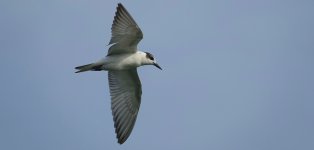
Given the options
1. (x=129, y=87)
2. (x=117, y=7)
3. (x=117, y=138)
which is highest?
(x=117, y=7)

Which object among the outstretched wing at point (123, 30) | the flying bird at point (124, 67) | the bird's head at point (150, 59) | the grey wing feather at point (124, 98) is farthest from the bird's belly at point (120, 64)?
the grey wing feather at point (124, 98)

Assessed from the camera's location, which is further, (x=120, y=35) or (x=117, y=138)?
(x=117, y=138)

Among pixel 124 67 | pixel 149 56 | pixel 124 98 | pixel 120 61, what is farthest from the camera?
pixel 124 98

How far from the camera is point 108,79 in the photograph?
910 inches

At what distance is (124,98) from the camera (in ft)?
76.3

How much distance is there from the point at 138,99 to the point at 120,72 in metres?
1.06

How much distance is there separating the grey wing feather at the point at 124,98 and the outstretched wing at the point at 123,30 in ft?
5.29

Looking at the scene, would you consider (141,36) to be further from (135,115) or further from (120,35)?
(135,115)

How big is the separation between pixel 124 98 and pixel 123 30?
2854 millimetres

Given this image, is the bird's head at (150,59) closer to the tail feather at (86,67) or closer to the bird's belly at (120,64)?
the bird's belly at (120,64)

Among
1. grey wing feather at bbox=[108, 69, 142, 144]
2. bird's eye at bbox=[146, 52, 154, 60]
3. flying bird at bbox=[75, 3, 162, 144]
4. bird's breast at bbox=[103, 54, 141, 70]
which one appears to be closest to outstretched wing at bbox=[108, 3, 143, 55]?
flying bird at bbox=[75, 3, 162, 144]

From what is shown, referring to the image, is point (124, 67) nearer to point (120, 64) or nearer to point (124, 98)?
point (120, 64)

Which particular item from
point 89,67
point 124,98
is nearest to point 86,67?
point 89,67

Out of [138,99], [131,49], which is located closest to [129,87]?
[138,99]
